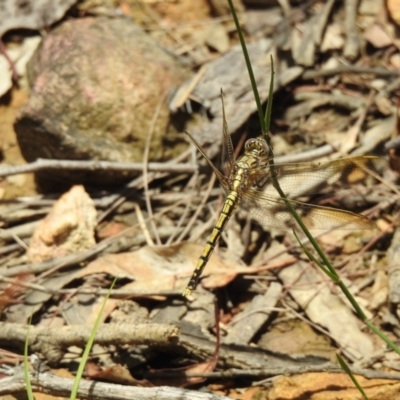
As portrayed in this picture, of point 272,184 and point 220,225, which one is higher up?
point 272,184

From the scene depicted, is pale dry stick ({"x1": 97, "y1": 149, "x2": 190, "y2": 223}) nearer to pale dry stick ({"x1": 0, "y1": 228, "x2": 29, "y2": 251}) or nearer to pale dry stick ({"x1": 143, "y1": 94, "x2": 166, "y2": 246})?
pale dry stick ({"x1": 143, "y1": 94, "x2": 166, "y2": 246})

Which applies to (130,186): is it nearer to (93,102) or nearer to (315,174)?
(93,102)

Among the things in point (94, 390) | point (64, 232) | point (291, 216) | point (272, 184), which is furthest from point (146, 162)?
point (94, 390)

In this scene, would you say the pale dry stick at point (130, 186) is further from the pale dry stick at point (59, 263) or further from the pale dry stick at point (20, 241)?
the pale dry stick at point (20, 241)

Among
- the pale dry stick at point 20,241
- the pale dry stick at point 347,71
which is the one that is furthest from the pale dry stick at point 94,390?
the pale dry stick at point 347,71

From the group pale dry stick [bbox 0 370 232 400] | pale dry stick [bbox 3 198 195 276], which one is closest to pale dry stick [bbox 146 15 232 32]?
pale dry stick [bbox 3 198 195 276]
